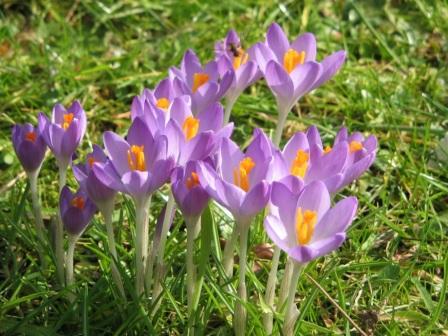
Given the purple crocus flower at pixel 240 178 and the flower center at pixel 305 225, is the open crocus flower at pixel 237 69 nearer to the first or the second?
the purple crocus flower at pixel 240 178

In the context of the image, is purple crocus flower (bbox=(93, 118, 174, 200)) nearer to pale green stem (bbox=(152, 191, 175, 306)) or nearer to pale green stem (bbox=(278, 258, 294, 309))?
pale green stem (bbox=(152, 191, 175, 306))

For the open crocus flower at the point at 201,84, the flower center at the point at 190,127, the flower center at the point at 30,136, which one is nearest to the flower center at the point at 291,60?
the open crocus flower at the point at 201,84

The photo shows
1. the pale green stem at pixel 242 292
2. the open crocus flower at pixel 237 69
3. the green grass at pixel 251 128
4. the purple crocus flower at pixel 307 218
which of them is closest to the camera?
the purple crocus flower at pixel 307 218

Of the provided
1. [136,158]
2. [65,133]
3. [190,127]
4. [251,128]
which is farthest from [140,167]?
[251,128]

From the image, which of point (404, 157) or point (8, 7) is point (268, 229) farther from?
point (8, 7)

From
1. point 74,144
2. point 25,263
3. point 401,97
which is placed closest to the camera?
point 74,144

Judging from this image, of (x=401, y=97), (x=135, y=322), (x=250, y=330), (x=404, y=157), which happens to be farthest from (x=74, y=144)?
(x=401, y=97)

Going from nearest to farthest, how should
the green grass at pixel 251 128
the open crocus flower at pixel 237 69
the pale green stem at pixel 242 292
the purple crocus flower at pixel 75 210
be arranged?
the pale green stem at pixel 242 292 → the purple crocus flower at pixel 75 210 → the green grass at pixel 251 128 → the open crocus flower at pixel 237 69
